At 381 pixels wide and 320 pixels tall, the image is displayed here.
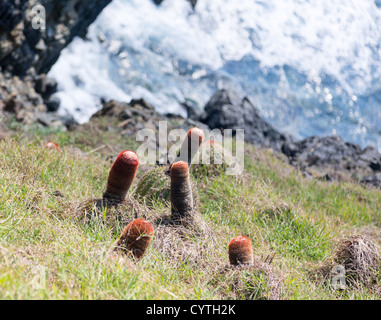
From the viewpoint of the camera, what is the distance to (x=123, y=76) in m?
42.1

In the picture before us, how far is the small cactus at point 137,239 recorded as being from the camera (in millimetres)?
3451

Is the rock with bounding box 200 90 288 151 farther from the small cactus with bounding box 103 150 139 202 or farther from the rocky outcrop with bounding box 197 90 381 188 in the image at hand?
the small cactus with bounding box 103 150 139 202

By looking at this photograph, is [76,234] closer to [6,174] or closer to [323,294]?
[6,174]

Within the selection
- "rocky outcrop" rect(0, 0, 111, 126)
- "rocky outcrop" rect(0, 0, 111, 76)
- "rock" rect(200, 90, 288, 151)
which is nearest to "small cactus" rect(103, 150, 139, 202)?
"rocky outcrop" rect(0, 0, 111, 126)

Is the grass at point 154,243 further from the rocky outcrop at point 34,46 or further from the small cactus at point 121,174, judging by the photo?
the rocky outcrop at point 34,46

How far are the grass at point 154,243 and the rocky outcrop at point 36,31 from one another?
12.1 metres

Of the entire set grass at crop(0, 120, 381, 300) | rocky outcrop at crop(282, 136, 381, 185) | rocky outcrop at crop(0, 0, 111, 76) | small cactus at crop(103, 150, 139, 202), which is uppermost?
rocky outcrop at crop(0, 0, 111, 76)

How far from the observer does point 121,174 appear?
4.00 metres

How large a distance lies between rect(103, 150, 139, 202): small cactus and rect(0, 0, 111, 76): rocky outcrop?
12979 millimetres

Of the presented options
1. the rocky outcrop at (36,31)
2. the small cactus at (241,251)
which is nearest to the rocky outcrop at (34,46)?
the rocky outcrop at (36,31)

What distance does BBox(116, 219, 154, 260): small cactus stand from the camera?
11.3 ft
